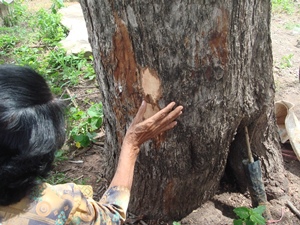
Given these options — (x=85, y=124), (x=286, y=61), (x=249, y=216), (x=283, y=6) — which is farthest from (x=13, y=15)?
(x=249, y=216)

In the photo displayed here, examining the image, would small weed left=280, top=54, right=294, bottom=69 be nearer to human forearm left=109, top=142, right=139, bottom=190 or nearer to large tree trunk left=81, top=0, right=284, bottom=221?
large tree trunk left=81, top=0, right=284, bottom=221

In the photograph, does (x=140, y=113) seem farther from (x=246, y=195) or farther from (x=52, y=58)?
(x=52, y=58)

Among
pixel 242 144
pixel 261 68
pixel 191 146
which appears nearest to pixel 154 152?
pixel 191 146

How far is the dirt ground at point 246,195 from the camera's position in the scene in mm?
2498

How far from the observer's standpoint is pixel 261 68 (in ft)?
7.06

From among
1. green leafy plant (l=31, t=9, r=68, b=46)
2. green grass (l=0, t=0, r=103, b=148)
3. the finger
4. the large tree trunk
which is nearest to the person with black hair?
the finger

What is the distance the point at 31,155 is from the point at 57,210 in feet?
0.84

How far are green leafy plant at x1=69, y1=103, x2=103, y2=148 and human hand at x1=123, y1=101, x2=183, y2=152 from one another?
1453 mm

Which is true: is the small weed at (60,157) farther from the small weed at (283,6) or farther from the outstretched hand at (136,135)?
the small weed at (283,6)

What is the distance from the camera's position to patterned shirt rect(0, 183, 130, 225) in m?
1.33

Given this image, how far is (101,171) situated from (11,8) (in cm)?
456

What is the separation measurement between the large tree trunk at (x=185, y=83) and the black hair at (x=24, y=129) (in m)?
0.63

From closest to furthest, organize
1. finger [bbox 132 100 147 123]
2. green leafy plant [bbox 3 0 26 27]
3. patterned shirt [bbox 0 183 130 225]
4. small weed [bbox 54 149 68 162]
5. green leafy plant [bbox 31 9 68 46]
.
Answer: patterned shirt [bbox 0 183 130 225]
finger [bbox 132 100 147 123]
small weed [bbox 54 149 68 162]
green leafy plant [bbox 31 9 68 46]
green leafy plant [bbox 3 0 26 27]

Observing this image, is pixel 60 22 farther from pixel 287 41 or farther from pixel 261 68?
pixel 261 68
